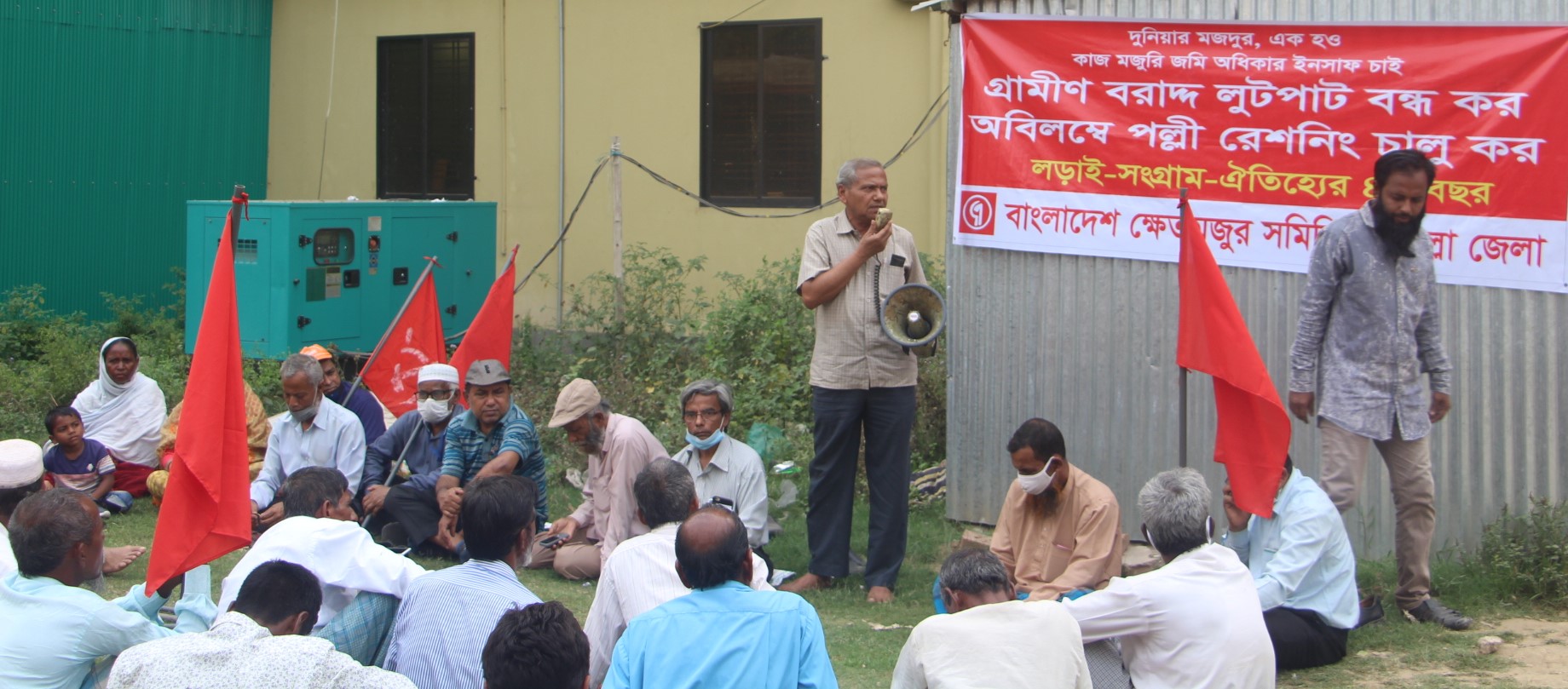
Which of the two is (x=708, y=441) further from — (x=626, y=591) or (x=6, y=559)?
(x=6, y=559)

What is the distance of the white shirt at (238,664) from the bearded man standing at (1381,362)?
407 centimetres

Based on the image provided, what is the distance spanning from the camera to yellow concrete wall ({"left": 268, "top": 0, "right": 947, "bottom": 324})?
38.6ft

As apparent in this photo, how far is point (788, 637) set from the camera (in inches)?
140

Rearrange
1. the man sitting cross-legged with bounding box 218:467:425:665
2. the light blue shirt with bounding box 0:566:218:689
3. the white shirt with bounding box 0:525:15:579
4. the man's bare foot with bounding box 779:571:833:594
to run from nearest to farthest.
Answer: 1. the light blue shirt with bounding box 0:566:218:689
2. the man sitting cross-legged with bounding box 218:467:425:665
3. the white shirt with bounding box 0:525:15:579
4. the man's bare foot with bounding box 779:571:833:594

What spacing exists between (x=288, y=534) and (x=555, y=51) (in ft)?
30.2

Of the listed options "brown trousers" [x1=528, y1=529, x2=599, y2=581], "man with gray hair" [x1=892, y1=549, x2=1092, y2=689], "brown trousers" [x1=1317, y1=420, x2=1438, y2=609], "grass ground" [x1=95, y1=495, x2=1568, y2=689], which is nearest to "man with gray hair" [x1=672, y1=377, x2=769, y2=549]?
"grass ground" [x1=95, y1=495, x2=1568, y2=689]

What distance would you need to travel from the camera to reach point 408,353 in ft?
29.2

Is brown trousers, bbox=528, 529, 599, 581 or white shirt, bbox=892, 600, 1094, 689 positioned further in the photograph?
brown trousers, bbox=528, 529, 599, 581

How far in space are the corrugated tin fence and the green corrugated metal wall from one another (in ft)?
30.2

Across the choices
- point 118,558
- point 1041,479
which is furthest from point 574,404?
point 1041,479

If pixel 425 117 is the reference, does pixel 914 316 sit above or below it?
below

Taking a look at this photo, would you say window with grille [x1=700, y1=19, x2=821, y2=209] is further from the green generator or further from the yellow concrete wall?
the green generator

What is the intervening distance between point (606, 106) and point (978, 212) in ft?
19.9

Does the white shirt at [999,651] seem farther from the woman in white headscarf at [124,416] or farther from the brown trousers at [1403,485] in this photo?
the woman in white headscarf at [124,416]
